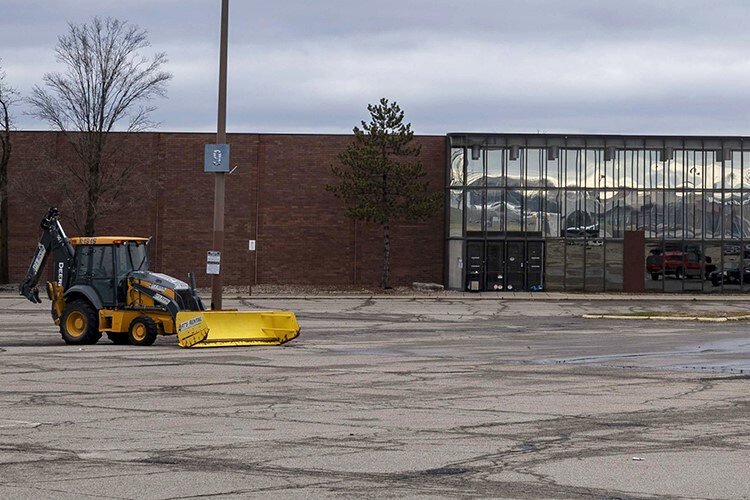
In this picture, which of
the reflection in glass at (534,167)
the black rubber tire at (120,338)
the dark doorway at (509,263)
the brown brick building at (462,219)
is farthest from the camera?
the reflection in glass at (534,167)

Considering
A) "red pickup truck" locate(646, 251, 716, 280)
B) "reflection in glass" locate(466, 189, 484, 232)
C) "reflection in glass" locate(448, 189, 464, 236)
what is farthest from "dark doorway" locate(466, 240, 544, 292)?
"red pickup truck" locate(646, 251, 716, 280)

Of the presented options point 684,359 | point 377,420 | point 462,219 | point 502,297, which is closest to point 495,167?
point 462,219

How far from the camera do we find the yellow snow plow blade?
23438 mm

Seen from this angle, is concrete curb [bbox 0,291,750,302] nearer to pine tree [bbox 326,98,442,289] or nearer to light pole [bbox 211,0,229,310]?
pine tree [bbox 326,98,442,289]

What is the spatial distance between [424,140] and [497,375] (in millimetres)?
39916

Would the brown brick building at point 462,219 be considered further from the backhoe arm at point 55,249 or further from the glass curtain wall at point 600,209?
the backhoe arm at point 55,249

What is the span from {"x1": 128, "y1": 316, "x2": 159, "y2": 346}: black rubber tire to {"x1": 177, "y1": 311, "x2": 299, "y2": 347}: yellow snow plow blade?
2.15ft

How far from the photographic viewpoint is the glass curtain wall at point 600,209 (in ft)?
185

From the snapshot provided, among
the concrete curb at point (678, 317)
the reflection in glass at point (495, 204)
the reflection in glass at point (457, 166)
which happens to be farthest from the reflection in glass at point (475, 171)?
the concrete curb at point (678, 317)

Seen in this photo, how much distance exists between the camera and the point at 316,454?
10672 millimetres

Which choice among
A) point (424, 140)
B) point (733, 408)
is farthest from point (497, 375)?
point (424, 140)

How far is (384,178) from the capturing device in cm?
5347

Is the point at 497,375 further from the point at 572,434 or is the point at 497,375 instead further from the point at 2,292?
the point at 2,292

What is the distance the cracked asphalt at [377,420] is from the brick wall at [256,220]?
30256 mm
